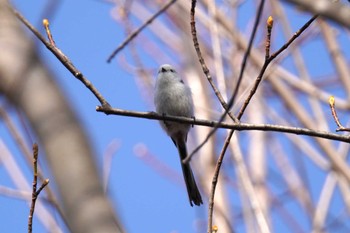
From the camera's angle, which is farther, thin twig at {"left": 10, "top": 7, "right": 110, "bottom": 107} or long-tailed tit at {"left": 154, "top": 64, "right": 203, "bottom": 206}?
long-tailed tit at {"left": 154, "top": 64, "right": 203, "bottom": 206}

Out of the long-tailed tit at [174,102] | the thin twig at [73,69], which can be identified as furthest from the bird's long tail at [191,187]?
the thin twig at [73,69]

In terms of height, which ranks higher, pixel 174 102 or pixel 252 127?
pixel 174 102

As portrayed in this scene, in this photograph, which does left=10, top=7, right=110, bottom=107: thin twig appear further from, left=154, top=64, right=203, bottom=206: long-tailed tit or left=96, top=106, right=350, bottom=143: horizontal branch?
left=154, top=64, right=203, bottom=206: long-tailed tit

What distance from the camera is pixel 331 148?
339 cm

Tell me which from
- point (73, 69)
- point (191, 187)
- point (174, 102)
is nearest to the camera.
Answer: point (73, 69)

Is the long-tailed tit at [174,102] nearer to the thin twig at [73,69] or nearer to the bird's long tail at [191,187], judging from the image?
the bird's long tail at [191,187]

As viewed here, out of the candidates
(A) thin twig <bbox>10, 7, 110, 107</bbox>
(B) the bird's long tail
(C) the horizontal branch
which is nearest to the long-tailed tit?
(B) the bird's long tail

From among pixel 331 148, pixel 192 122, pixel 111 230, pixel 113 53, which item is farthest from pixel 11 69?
pixel 331 148

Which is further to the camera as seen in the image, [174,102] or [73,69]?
[174,102]

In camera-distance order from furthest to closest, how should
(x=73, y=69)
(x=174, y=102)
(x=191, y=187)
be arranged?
(x=174, y=102)
(x=191, y=187)
(x=73, y=69)

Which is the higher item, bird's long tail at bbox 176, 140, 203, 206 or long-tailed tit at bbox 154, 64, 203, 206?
long-tailed tit at bbox 154, 64, 203, 206

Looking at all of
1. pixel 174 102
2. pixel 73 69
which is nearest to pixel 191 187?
pixel 174 102

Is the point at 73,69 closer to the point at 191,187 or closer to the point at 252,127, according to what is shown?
the point at 252,127

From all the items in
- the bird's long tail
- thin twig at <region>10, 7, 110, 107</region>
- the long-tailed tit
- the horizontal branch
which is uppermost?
the long-tailed tit
